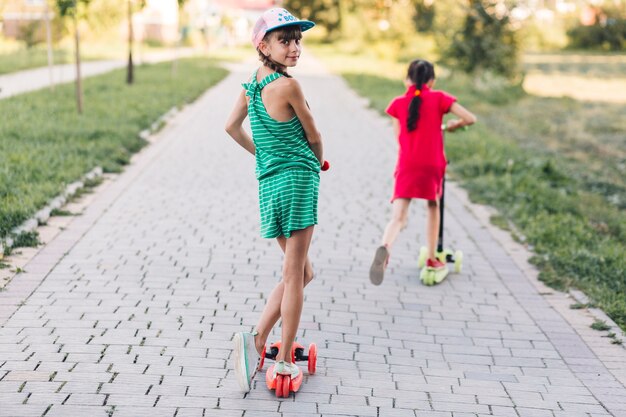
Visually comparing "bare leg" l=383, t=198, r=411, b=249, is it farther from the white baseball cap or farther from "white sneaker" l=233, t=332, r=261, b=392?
the white baseball cap

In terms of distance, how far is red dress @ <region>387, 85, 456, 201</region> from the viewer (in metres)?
6.14

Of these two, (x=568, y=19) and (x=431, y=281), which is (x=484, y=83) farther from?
(x=568, y=19)

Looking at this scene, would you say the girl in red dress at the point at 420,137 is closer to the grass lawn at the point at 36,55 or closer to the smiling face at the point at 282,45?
the smiling face at the point at 282,45

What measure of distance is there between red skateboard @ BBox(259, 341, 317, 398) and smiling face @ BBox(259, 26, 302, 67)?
1416mm

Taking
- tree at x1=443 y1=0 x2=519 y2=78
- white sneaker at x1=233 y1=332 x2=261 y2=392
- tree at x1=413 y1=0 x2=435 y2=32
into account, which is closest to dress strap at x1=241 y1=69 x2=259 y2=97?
white sneaker at x1=233 y1=332 x2=261 y2=392

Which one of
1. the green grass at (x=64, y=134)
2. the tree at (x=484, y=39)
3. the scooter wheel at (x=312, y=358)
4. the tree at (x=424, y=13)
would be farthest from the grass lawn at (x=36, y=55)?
the tree at (x=424, y=13)

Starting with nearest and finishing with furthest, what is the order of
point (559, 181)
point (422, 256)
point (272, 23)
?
1. point (272, 23)
2. point (422, 256)
3. point (559, 181)

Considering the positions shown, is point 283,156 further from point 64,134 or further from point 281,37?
point 64,134

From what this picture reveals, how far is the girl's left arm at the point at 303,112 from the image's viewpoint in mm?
4004

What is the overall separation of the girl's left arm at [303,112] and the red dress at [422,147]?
215 cm

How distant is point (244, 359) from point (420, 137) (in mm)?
2625

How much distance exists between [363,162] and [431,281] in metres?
5.78

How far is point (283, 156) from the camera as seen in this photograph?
4.13 meters

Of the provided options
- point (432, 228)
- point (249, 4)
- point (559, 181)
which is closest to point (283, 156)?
point (432, 228)
